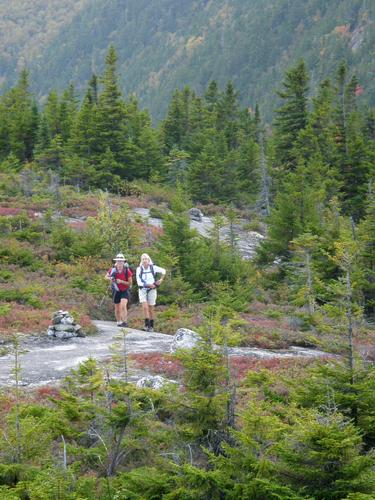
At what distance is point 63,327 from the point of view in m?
15.4

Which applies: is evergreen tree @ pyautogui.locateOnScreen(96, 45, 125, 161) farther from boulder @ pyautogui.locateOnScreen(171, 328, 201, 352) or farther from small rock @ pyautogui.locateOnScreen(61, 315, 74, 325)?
boulder @ pyautogui.locateOnScreen(171, 328, 201, 352)

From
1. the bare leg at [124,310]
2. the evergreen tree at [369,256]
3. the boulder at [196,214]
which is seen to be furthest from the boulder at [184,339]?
the boulder at [196,214]

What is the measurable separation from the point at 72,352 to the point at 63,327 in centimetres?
159

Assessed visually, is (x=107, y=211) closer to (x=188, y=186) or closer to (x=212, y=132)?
(x=188, y=186)

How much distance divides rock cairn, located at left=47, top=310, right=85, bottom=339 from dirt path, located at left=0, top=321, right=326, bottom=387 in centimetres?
19

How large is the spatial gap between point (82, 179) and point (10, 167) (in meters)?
5.30

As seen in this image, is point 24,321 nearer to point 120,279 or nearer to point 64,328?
point 64,328

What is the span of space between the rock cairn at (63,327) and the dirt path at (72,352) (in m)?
0.19

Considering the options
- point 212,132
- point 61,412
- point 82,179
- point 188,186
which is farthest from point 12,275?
point 212,132

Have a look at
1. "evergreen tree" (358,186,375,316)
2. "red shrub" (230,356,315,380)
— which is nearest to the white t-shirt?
"red shrub" (230,356,315,380)

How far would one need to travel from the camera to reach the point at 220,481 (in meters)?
6.77

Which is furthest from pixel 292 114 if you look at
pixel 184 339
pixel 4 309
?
pixel 184 339

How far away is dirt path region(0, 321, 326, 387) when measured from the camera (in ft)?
39.1

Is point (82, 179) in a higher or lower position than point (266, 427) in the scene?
higher
